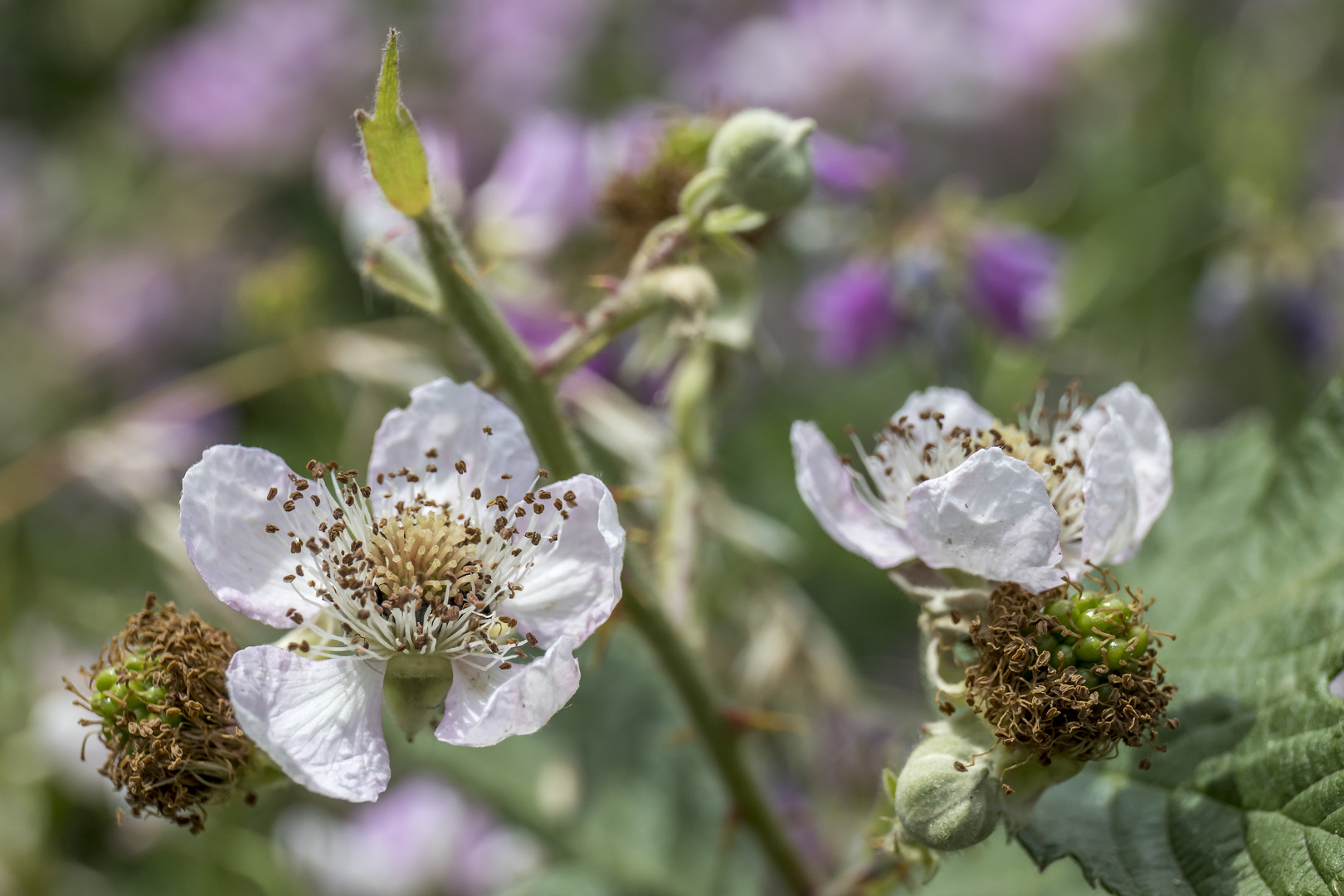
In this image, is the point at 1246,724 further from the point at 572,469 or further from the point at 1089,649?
the point at 572,469

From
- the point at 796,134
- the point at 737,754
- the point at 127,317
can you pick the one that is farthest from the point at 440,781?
the point at 127,317

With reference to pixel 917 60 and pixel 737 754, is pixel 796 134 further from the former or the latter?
pixel 917 60

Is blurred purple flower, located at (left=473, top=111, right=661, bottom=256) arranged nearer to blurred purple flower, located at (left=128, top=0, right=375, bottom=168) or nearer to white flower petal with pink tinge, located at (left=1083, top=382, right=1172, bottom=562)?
white flower petal with pink tinge, located at (left=1083, top=382, right=1172, bottom=562)

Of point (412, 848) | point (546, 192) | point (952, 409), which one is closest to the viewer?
point (952, 409)

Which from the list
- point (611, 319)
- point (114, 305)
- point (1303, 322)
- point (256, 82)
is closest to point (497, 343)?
point (611, 319)

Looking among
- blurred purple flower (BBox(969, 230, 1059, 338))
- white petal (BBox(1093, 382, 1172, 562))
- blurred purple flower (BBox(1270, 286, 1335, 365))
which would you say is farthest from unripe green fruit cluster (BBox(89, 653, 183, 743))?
blurred purple flower (BBox(1270, 286, 1335, 365))

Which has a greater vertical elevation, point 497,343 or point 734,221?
point 734,221
